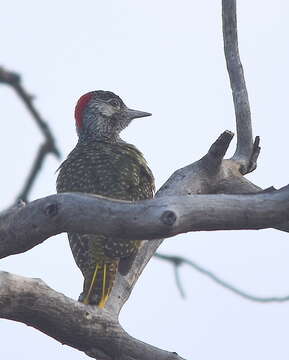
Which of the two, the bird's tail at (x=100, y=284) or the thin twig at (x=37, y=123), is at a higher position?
the bird's tail at (x=100, y=284)

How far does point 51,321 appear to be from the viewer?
4195mm

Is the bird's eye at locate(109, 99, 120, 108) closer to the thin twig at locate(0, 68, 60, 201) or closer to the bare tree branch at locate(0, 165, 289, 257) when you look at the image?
the bare tree branch at locate(0, 165, 289, 257)

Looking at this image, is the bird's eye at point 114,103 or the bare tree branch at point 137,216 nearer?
the bare tree branch at point 137,216

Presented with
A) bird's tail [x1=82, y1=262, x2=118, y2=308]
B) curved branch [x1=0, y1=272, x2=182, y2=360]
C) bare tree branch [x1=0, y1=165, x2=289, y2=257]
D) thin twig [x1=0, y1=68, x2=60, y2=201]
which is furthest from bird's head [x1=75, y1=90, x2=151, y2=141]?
thin twig [x1=0, y1=68, x2=60, y2=201]

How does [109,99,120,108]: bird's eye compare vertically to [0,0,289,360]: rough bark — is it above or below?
above

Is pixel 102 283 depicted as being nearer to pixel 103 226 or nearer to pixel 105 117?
pixel 103 226

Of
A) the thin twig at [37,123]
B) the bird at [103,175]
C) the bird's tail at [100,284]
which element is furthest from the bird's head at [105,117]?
the thin twig at [37,123]

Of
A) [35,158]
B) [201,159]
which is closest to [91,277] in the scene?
[201,159]

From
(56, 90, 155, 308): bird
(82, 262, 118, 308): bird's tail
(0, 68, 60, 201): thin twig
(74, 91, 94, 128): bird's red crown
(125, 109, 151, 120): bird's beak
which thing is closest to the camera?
(0, 68, 60, 201): thin twig

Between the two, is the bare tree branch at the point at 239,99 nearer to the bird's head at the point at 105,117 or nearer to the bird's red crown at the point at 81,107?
the bird's head at the point at 105,117

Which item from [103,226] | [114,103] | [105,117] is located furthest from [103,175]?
[103,226]

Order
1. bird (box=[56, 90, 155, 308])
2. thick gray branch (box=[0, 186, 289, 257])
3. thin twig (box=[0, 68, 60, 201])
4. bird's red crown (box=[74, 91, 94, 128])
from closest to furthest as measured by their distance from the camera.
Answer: thin twig (box=[0, 68, 60, 201]), thick gray branch (box=[0, 186, 289, 257]), bird (box=[56, 90, 155, 308]), bird's red crown (box=[74, 91, 94, 128])

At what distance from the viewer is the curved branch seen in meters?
4.05

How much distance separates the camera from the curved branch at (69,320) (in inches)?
159
